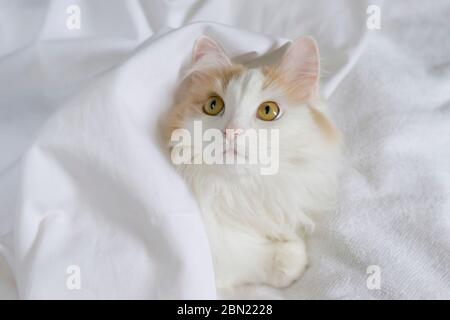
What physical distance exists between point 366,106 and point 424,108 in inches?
6.7

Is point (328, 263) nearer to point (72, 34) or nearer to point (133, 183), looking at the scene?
point (133, 183)

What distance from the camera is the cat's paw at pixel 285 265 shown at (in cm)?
133

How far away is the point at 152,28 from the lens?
180 centimetres

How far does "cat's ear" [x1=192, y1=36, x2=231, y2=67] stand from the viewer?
138 centimetres
